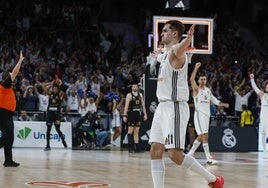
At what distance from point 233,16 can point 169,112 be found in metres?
26.7

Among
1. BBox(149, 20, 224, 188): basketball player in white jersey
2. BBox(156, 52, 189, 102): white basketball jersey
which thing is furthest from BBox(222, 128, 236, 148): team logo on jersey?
BBox(156, 52, 189, 102): white basketball jersey

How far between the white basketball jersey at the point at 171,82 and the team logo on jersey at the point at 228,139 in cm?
1413

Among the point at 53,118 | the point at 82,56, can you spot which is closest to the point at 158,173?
the point at 53,118

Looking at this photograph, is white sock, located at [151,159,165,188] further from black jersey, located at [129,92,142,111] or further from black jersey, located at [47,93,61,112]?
black jersey, located at [47,93,61,112]

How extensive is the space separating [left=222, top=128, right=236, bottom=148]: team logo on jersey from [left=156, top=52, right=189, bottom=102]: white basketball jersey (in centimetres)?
1413

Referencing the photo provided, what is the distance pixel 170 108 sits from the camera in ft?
25.3

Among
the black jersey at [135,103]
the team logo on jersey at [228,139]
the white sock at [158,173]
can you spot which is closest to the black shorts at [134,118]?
the black jersey at [135,103]

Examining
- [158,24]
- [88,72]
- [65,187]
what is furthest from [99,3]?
[65,187]

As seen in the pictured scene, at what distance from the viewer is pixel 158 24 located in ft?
59.9

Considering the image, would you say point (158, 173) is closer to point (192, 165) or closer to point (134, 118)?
point (192, 165)

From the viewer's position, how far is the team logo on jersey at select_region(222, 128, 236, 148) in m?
21.6

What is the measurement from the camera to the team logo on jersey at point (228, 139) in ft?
71.0

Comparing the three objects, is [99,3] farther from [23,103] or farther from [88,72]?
[23,103]

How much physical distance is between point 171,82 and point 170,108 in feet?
1.06
